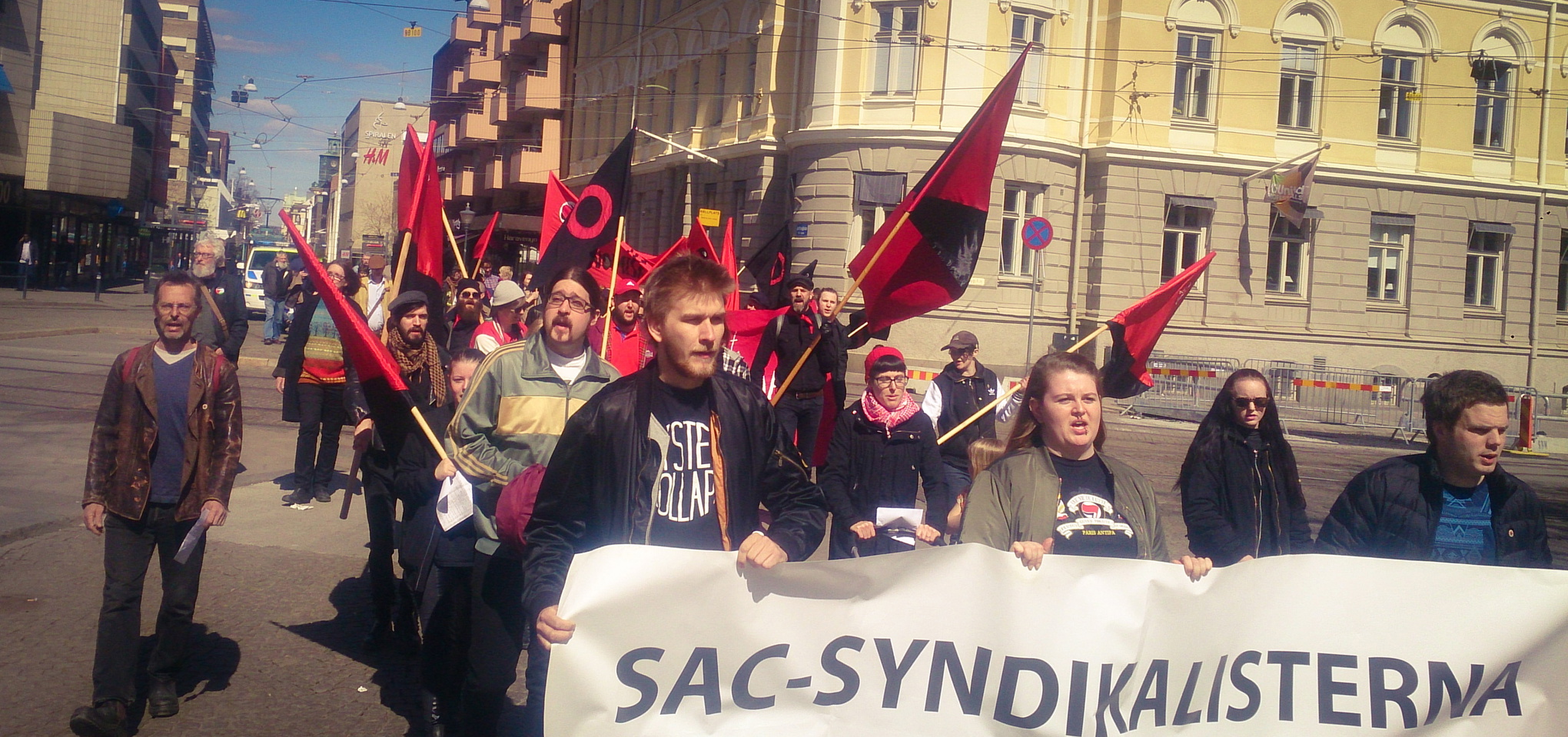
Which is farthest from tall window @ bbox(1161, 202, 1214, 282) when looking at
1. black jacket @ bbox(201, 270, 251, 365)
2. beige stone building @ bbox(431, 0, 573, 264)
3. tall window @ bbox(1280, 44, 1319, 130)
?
black jacket @ bbox(201, 270, 251, 365)

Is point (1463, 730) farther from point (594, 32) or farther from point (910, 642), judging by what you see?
point (594, 32)

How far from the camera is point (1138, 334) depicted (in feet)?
20.6

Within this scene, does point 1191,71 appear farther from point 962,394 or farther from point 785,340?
point 962,394

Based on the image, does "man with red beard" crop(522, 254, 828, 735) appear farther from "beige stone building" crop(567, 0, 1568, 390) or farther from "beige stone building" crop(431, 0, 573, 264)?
"beige stone building" crop(431, 0, 573, 264)

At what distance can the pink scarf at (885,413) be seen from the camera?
6.05 meters

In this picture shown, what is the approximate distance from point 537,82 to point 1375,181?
3039 cm

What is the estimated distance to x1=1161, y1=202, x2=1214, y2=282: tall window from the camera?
26406mm

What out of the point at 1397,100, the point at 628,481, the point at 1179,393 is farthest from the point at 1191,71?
the point at 628,481

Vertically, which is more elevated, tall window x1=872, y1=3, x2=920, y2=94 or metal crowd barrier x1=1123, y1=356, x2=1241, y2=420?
tall window x1=872, y1=3, x2=920, y2=94

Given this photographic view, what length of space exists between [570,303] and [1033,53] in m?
23.6

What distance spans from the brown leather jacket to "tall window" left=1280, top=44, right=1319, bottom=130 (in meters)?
26.5

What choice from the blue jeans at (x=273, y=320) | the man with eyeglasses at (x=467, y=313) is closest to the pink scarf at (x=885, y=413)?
the man with eyeglasses at (x=467, y=313)

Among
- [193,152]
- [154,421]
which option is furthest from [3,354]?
[193,152]

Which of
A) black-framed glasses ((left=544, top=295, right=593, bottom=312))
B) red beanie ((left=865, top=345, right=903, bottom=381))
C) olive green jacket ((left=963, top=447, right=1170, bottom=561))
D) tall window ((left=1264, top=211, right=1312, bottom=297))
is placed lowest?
olive green jacket ((left=963, top=447, right=1170, bottom=561))
